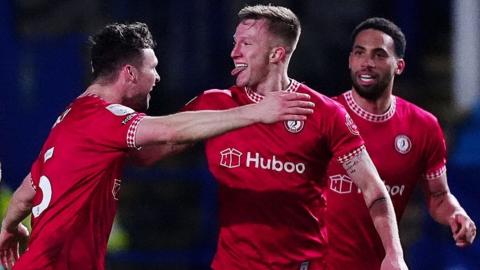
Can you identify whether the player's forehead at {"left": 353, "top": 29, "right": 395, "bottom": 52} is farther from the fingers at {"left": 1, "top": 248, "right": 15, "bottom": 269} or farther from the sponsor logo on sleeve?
the fingers at {"left": 1, "top": 248, "right": 15, "bottom": 269}

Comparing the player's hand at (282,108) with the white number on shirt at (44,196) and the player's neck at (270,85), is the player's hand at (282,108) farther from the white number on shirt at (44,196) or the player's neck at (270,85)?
the white number on shirt at (44,196)

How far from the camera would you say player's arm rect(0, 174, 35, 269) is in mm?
6137

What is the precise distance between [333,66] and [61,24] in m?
2.35

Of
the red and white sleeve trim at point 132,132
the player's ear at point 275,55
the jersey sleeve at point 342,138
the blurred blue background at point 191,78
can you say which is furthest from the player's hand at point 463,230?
the blurred blue background at point 191,78

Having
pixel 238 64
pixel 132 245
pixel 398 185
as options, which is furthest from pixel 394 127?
pixel 132 245

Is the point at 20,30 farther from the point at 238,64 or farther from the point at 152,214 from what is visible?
the point at 238,64

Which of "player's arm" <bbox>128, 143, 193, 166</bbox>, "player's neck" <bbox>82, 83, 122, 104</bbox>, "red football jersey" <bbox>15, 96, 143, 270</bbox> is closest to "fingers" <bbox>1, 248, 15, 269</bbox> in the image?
"red football jersey" <bbox>15, 96, 143, 270</bbox>

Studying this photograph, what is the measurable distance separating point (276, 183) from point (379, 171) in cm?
84

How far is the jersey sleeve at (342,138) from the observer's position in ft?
19.9

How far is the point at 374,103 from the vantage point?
6895mm

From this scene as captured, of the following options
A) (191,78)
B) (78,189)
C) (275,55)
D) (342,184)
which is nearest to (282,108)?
(275,55)

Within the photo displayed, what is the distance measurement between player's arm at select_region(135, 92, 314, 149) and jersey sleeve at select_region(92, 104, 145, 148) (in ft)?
0.12

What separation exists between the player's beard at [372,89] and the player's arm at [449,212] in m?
0.54

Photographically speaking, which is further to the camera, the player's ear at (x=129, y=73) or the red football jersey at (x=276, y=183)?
the red football jersey at (x=276, y=183)
